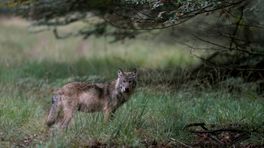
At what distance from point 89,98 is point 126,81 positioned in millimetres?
688

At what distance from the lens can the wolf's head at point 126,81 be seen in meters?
11.1

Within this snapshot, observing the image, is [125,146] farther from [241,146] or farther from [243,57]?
A: [243,57]


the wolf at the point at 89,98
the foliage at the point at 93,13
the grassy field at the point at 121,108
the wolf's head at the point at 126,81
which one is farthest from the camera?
the foliage at the point at 93,13

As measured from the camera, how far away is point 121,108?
37.3ft

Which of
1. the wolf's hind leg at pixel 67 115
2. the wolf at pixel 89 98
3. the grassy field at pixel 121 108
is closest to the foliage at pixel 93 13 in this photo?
the grassy field at pixel 121 108

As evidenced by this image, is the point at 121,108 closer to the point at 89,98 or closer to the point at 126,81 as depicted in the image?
the point at 126,81

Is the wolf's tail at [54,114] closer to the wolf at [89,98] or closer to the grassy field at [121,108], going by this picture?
the wolf at [89,98]

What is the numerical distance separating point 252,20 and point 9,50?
1100cm

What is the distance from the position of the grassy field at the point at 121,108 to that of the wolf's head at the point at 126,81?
0.32 metres

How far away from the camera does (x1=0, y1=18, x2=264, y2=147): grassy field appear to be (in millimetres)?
9391

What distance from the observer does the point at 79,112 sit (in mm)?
10648

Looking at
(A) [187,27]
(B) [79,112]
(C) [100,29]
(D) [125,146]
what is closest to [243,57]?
(A) [187,27]

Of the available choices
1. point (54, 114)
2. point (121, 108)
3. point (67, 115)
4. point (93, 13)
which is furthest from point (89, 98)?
point (93, 13)

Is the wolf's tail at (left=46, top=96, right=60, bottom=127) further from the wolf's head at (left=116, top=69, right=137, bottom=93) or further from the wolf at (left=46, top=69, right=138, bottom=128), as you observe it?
A: the wolf's head at (left=116, top=69, right=137, bottom=93)
